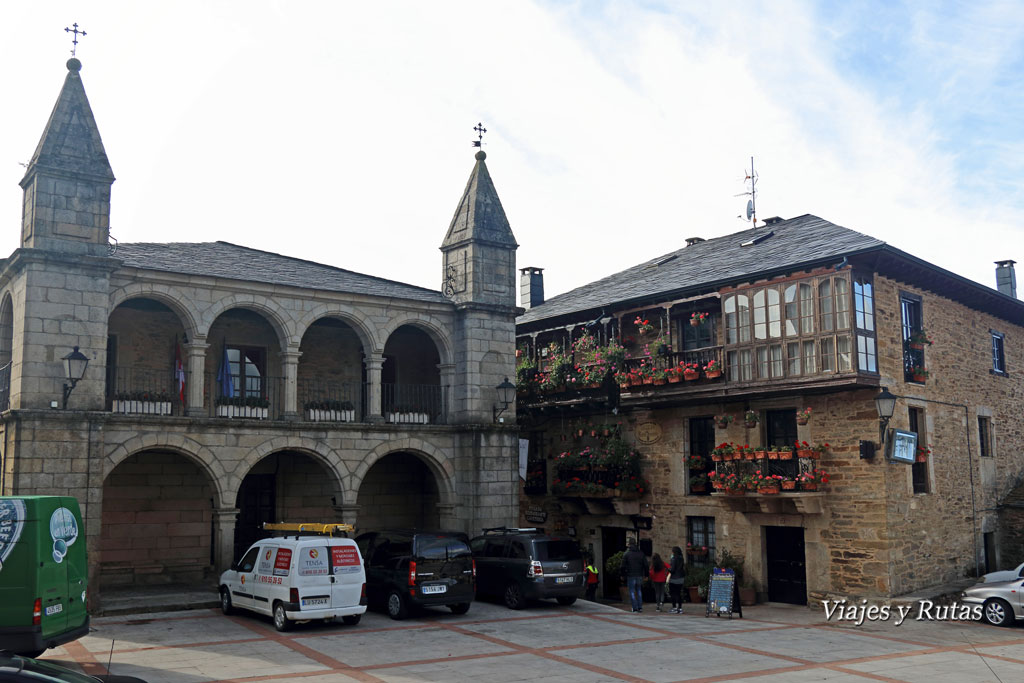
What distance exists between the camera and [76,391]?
1720cm

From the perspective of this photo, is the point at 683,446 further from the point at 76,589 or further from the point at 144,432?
the point at 76,589

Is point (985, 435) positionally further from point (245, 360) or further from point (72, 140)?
point (72, 140)

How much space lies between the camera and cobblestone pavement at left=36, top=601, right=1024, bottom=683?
40.1 feet

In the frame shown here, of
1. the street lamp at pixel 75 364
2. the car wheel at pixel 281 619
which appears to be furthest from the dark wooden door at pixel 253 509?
the car wheel at pixel 281 619

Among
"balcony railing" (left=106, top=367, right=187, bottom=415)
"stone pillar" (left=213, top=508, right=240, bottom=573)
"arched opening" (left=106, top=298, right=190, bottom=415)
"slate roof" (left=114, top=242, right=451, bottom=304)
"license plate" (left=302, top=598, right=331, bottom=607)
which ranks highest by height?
"slate roof" (left=114, top=242, right=451, bottom=304)

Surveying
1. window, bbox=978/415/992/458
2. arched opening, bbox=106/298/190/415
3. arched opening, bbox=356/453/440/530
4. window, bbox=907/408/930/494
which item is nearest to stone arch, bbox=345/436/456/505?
arched opening, bbox=356/453/440/530

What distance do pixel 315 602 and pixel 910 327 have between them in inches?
593

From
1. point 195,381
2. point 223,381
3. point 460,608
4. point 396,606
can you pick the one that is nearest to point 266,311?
point 223,381

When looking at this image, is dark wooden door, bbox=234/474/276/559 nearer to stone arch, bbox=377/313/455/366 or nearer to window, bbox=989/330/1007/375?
stone arch, bbox=377/313/455/366

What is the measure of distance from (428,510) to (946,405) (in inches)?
540

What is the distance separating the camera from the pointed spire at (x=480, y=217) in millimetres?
23031

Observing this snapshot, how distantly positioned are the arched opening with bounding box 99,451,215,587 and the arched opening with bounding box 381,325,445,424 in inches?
201

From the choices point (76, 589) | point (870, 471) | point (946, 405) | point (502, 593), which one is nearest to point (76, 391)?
point (76, 589)

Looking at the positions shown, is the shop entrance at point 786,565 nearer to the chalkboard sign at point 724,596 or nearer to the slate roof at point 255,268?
the chalkboard sign at point 724,596
